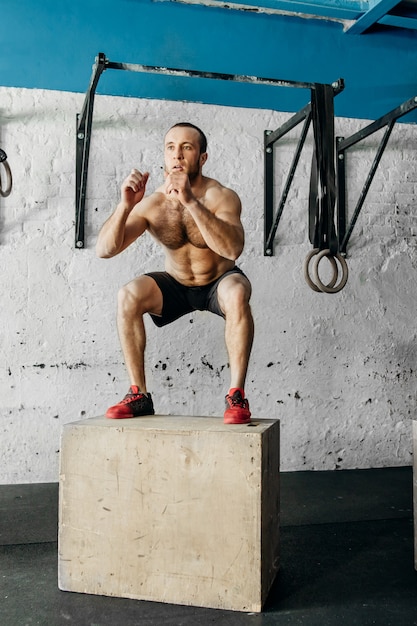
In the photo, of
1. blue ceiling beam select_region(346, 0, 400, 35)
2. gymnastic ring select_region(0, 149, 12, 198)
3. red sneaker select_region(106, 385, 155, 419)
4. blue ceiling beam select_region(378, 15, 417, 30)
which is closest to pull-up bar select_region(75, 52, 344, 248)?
gymnastic ring select_region(0, 149, 12, 198)

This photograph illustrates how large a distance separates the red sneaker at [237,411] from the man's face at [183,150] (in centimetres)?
79

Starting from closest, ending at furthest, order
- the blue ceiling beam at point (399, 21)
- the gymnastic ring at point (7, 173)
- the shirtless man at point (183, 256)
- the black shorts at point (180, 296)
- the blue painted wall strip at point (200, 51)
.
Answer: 1. the shirtless man at point (183, 256)
2. the black shorts at point (180, 296)
3. the gymnastic ring at point (7, 173)
4. the blue painted wall strip at point (200, 51)
5. the blue ceiling beam at point (399, 21)

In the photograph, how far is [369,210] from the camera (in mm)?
3186

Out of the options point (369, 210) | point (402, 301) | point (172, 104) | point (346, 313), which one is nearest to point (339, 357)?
point (346, 313)

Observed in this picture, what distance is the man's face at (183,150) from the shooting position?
201cm

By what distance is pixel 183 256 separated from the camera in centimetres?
213

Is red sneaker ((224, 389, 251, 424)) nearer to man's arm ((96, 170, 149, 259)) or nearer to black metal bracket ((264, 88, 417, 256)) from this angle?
man's arm ((96, 170, 149, 259))

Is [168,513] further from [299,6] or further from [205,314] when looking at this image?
[299,6]

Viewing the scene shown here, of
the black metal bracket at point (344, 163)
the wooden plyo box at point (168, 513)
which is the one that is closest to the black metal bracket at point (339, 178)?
the black metal bracket at point (344, 163)

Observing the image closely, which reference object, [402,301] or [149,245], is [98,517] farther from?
[402,301]

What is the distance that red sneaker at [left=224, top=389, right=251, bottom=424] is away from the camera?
175 centimetres

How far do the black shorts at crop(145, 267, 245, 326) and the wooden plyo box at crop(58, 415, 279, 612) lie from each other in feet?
1.88

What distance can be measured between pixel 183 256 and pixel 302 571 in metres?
1.13

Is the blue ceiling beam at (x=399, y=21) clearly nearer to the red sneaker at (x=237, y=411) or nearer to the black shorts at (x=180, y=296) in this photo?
the black shorts at (x=180, y=296)
